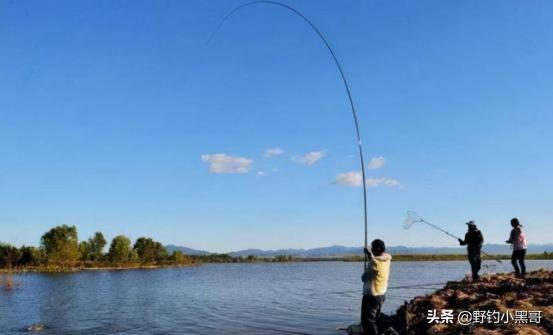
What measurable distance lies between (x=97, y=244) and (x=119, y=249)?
41.5 feet

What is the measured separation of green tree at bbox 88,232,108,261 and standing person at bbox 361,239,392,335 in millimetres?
171013

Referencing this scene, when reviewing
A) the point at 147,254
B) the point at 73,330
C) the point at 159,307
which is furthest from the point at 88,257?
the point at 73,330

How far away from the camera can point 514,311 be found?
1395 centimetres

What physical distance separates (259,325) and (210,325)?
2.86 m

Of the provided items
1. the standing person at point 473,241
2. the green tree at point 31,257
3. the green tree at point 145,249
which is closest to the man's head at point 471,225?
the standing person at point 473,241

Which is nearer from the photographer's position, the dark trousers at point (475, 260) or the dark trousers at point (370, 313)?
the dark trousers at point (370, 313)

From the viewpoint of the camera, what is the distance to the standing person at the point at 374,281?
11.1 meters

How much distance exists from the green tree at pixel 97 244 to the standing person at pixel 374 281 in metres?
171

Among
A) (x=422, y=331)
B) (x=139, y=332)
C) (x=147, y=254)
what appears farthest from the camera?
(x=147, y=254)

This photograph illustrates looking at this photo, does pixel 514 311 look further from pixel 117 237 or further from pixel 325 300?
pixel 117 237

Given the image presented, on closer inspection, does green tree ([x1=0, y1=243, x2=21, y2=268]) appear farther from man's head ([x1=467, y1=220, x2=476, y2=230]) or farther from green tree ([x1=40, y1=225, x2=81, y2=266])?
man's head ([x1=467, y1=220, x2=476, y2=230])

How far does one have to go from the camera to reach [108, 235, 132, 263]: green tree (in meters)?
165

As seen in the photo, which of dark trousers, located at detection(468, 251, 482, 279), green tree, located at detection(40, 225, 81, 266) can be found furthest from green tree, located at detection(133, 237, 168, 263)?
dark trousers, located at detection(468, 251, 482, 279)

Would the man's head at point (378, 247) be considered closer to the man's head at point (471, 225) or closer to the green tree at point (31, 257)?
the man's head at point (471, 225)
